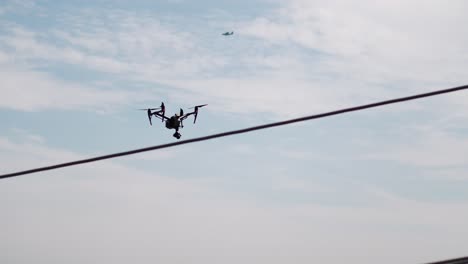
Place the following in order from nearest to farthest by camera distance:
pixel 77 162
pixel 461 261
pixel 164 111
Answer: pixel 461 261
pixel 77 162
pixel 164 111

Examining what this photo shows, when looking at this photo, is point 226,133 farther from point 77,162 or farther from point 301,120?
point 77,162

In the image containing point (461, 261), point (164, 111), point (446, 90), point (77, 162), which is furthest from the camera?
point (164, 111)

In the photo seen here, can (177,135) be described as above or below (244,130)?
above

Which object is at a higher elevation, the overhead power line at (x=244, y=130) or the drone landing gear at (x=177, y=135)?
the drone landing gear at (x=177, y=135)

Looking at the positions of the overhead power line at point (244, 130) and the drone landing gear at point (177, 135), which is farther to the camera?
the drone landing gear at point (177, 135)

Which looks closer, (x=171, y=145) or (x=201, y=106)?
(x=171, y=145)

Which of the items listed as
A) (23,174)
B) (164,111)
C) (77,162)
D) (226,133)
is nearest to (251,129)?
(226,133)

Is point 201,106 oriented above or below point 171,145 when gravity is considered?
above

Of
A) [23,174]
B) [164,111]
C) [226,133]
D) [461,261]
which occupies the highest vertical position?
[164,111]

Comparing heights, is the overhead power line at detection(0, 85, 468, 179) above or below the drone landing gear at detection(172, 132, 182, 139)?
below

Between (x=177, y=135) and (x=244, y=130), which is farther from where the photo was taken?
(x=177, y=135)

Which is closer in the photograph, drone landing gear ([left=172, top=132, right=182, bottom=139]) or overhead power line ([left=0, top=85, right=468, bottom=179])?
overhead power line ([left=0, top=85, right=468, bottom=179])
